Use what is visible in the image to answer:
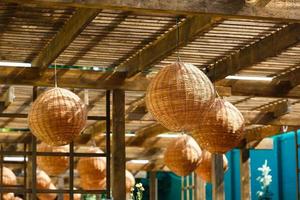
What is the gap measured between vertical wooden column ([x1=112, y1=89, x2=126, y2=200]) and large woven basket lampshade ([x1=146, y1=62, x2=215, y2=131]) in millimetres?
2503

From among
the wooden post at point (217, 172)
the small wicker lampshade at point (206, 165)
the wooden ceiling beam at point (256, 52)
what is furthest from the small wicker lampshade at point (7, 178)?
the wooden ceiling beam at point (256, 52)

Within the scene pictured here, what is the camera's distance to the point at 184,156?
33.2 feet

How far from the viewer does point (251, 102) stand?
Answer: 37.3ft

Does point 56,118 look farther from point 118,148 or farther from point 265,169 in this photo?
point 265,169

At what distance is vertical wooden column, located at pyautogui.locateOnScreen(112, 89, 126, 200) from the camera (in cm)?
880

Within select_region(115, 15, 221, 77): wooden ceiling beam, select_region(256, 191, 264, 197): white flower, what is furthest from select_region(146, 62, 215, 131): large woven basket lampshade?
select_region(256, 191, 264, 197): white flower

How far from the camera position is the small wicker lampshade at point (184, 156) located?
399 inches

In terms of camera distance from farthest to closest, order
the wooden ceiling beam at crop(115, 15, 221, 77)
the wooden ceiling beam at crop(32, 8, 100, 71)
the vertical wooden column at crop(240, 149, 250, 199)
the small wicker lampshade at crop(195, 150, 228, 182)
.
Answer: the vertical wooden column at crop(240, 149, 250, 199) → the small wicker lampshade at crop(195, 150, 228, 182) → the wooden ceiling beam at crop(115, 15, 221, 77) → the wooden ceiling beam at crop(32, 8, 100, 71)

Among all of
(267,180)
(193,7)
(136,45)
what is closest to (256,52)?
(136,45)

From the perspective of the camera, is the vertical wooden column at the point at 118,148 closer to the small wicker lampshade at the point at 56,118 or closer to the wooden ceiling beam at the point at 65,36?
the wooden ceiling beam at the point at 65,36

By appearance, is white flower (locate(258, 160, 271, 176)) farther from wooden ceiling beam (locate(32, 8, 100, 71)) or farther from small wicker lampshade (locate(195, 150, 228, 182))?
wooden ceiling beam (locate(32, 8, 100, 71))

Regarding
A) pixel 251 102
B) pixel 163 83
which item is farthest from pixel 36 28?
pixel 251 102

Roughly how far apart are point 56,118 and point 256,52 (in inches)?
80.0

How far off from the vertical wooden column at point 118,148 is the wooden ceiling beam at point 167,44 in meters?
0.35
